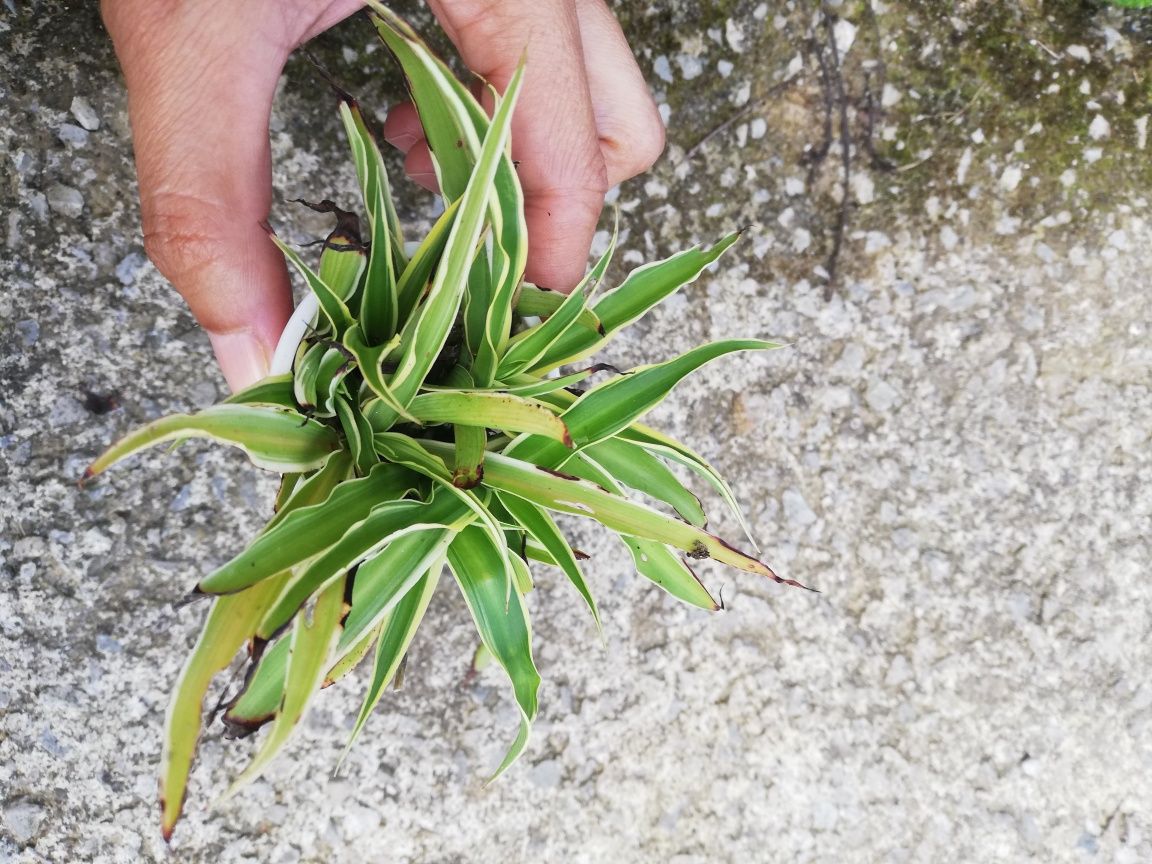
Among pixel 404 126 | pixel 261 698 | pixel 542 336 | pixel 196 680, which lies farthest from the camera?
pixel 404 126

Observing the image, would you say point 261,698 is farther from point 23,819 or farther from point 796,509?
point 796,509

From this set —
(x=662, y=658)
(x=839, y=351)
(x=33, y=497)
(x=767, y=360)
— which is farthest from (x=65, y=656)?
(x=839, y=351)

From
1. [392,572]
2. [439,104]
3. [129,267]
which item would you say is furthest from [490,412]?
[129,267]

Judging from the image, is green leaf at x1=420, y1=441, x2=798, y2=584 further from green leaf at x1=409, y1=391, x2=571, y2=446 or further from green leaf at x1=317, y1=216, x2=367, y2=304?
green leaf at x1=317, y1=216, x2=367, y2=304

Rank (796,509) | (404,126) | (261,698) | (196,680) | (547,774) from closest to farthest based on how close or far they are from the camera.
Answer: (196,680) < (261,698) < (404,126) < (547,774) < (796,509)

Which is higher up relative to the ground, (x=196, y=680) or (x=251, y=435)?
(x=251, y=435)

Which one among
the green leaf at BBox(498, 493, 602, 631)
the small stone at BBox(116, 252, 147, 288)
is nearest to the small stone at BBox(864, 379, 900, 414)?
the green leaf at BBox(498, 493, 602, 631)
